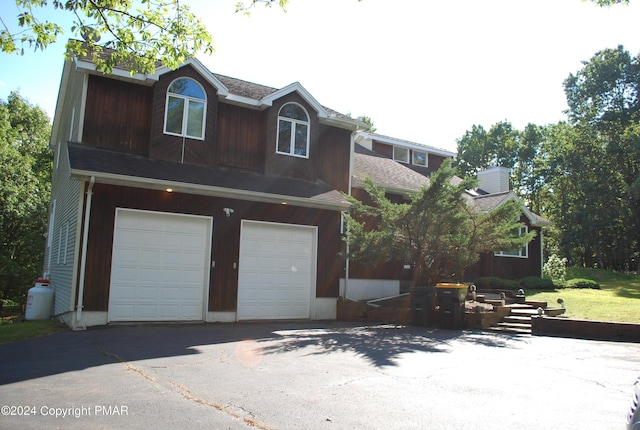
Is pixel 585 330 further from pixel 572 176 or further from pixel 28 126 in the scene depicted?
pixel 28 126

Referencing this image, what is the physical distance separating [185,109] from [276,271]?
5.24 m

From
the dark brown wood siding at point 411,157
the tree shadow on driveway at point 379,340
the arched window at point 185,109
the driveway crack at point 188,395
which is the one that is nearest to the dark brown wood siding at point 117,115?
the arched window at point 185,109

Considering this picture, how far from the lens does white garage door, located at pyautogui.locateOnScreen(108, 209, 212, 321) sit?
11438mm

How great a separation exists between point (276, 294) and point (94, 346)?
19.4 feet

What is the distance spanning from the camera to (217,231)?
12.7 m

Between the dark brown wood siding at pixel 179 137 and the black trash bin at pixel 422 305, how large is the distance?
6.96 metres

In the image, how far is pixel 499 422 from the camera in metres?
4.57

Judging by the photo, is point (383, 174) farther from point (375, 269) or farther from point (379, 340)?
point (379, 340)

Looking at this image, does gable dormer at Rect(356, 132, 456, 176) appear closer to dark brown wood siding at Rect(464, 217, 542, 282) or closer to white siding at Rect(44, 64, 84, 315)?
dark brown wood siding at Rect(464, 217, 542, 282)

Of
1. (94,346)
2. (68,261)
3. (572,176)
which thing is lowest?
(94,346)

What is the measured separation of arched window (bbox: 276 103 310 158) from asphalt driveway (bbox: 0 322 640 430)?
6645 millimetres

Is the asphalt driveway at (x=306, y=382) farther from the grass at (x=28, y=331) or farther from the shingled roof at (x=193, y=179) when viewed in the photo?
the shingled roof at (x=193, y=179)

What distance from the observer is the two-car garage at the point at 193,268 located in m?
11.5

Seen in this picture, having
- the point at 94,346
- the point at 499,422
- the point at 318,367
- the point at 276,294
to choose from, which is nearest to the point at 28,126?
the point at 276,294
